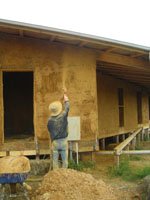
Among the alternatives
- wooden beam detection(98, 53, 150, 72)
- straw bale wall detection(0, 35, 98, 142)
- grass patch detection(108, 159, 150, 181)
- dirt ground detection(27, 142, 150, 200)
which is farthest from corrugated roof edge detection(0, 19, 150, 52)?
dirt ground detection(27, 142, 150, 200)

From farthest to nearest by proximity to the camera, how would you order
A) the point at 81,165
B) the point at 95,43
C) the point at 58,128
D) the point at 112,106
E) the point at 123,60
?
the point at 112,106 → the point at 123,60 → the point at 81,165 → the point at 95,43 → the point at 58,128

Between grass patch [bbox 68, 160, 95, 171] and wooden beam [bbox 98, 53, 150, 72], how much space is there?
3233 mm

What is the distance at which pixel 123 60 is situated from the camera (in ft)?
43.5

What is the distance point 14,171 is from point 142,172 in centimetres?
392

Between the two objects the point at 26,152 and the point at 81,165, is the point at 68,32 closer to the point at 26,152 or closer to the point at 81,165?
the point at 26,152

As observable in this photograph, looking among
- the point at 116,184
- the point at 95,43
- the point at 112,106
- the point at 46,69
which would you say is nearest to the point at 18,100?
the point at 112,106

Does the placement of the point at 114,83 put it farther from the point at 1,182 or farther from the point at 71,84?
the point at 1,182

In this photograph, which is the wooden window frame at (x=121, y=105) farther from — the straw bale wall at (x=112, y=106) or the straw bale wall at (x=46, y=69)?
the straw bale wall at (x=46, y=69)

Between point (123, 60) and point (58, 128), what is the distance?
4.15m

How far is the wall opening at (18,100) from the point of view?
701 inches

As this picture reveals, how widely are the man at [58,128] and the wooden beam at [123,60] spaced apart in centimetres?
321

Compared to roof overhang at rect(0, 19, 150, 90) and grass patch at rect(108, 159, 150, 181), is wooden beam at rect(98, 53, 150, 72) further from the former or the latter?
grass patch at rect(108, 159, 150, 181)

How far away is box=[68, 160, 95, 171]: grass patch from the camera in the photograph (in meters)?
11.4

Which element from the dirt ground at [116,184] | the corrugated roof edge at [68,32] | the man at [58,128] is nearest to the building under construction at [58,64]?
the corrugated roof edge at [68,32]
